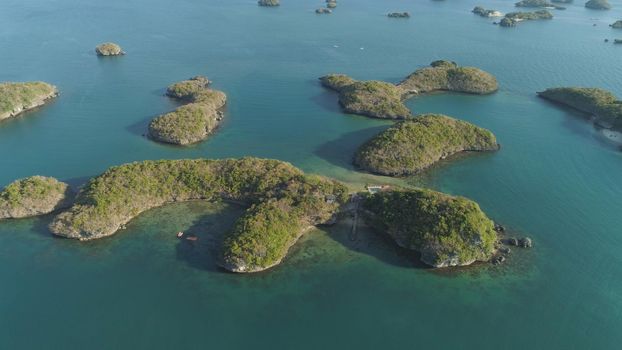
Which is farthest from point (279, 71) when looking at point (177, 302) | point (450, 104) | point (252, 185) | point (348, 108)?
point (177, 302)

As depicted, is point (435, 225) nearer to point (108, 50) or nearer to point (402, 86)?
point (402, 86)

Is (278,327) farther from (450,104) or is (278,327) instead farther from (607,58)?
(607,58)

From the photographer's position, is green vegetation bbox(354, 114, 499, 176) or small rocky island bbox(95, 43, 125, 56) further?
small rocky island bbox(95, 43, 125, 56)

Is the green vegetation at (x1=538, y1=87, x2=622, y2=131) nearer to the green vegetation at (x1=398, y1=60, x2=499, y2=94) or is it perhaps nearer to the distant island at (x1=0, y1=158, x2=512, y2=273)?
the green vegetation at (x1=398, y1=60, x2=499, y2=94)

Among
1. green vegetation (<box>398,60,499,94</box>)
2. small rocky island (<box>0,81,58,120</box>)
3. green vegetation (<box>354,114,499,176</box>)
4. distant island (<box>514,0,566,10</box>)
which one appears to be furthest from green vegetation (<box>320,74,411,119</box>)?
distant island (<box>514,0,566,10</box>)

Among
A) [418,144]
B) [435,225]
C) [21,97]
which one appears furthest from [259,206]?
[21,97]
